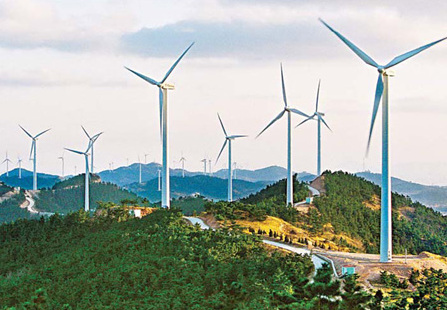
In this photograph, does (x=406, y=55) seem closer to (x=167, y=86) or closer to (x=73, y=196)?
(x=167, y=86)

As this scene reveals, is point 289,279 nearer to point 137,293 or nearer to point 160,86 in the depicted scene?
point 137,293

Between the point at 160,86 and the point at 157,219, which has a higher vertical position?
the point at 160,86

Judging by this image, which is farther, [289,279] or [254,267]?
[254,267]

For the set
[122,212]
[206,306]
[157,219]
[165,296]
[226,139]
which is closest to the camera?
[206,306]

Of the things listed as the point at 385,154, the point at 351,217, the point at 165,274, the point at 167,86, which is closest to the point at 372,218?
the point at 351,217

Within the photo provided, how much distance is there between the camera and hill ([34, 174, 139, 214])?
470 feet

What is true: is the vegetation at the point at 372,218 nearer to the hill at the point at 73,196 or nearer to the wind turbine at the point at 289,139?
the wind turbine at the point at 289,139

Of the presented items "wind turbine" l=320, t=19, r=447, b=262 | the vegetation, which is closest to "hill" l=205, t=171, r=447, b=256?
the vegetation

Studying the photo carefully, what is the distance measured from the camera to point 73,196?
150000 mm

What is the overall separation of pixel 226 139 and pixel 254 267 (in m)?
56.6

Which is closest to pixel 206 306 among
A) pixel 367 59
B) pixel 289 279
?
pixel 289 279

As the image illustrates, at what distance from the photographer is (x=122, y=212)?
66312 millimetres

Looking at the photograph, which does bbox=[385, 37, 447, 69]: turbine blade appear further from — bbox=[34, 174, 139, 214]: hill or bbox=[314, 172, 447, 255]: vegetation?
bbox=[34, 174, 139, 214]: hill

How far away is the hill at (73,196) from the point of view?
470 ft
